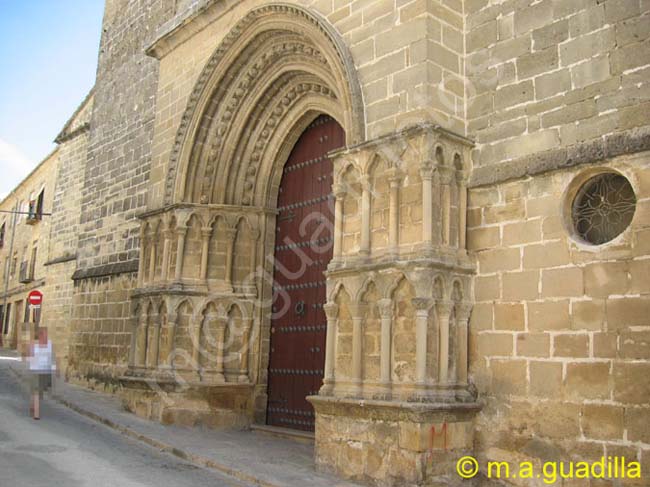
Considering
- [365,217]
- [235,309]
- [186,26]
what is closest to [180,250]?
[235,309]

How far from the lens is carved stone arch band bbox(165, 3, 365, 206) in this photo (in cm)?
755

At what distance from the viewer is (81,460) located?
5.75 metres

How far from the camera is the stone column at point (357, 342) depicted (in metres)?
5.34

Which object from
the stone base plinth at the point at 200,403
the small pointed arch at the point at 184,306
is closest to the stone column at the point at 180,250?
the small pointed arch at the point at 184,306

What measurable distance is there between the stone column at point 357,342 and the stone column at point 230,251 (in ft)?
9.60

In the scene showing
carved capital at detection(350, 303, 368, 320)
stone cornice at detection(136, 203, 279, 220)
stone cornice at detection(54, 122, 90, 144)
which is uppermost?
stone cornice at detection(54, 122, 90, 144)

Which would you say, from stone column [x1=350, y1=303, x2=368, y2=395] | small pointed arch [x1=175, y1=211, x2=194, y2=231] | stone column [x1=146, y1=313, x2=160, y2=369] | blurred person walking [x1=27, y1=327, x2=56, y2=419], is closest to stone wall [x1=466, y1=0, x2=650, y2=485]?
stone column [x1=350, y1=303, x2=368, y2=395]

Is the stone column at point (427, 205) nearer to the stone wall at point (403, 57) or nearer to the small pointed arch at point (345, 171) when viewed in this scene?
the stone wall at point (403, 57)

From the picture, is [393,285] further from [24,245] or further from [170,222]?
[24,245]

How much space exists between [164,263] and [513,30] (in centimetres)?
473

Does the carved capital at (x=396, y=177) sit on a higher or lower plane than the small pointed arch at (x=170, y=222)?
lower

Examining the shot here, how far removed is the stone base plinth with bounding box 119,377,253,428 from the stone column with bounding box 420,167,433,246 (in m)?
3.60

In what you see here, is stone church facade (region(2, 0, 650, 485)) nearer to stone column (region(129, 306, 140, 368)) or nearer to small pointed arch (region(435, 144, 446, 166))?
small pointed arch (region(435, 144, 446, 166))

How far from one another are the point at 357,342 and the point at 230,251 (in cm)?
313
